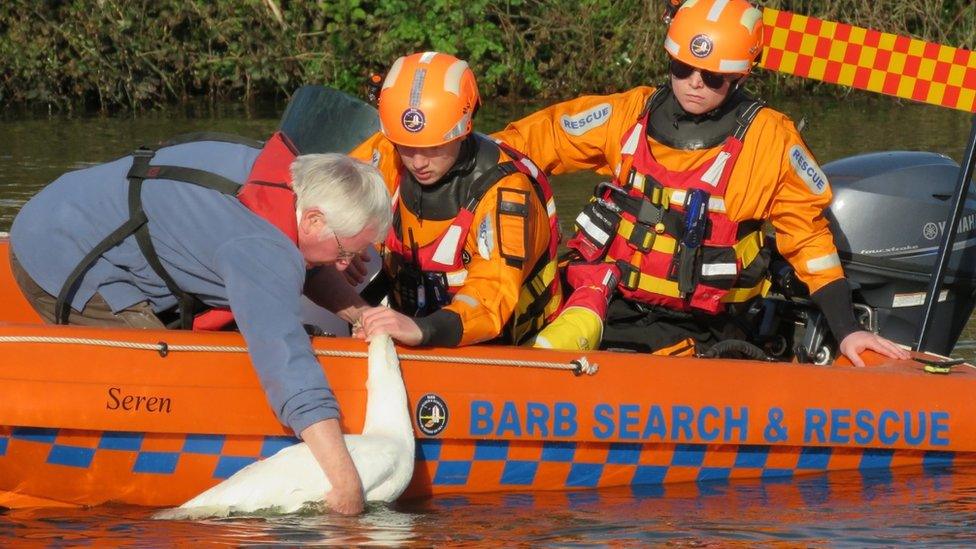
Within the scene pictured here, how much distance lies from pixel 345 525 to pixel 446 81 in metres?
1.36

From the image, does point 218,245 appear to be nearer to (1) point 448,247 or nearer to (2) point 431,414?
(2) point 431,414

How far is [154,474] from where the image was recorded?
13.5 feet

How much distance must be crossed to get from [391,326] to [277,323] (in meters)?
0.47

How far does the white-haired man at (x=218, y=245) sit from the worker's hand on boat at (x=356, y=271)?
0.55 metres

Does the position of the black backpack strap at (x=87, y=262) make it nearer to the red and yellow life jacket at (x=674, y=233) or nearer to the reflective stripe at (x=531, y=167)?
the reflective stripe at (x=531, y=167)

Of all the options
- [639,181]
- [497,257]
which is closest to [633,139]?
[639,181]

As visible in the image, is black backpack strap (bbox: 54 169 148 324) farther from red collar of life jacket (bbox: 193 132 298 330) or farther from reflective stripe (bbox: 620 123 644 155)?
reflective stripe (bbox: 620 123 644 155)

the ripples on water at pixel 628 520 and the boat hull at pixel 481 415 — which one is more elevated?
the boat hull at pixel 481 415

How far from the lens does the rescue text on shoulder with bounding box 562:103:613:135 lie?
512cm

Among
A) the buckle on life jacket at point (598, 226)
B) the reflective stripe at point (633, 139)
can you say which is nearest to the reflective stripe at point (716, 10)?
the reflective stripe at point (633, 139)

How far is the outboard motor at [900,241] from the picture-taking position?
5113 millimetres

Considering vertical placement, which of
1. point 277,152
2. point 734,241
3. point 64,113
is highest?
point 277,152

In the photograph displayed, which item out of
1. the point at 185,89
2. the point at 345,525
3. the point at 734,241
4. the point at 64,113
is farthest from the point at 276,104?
the point at 345,525

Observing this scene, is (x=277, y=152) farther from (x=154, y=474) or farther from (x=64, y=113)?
(x=64, y=113)
